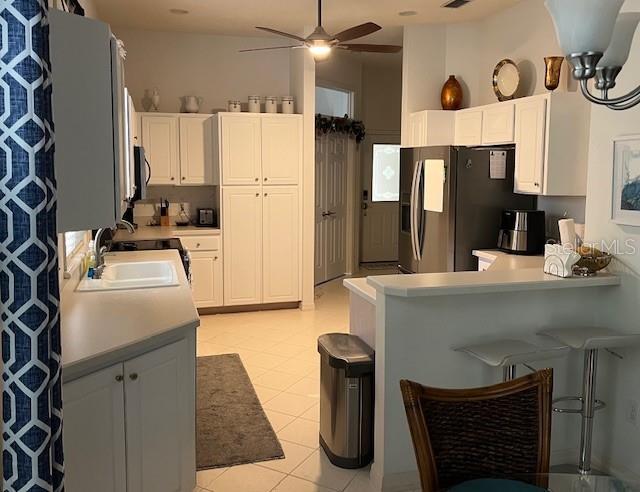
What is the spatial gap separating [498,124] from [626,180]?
2100mm

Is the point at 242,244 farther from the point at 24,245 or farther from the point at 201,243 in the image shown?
the point at 24,245

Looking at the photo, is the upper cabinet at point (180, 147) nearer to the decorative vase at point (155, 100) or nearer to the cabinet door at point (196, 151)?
the cabinet door at point (196, 151)

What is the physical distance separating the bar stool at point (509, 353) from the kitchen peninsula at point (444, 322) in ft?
0.48

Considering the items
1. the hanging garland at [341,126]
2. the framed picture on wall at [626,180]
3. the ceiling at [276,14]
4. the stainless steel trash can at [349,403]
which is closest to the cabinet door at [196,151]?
the ceiling at [276,14]

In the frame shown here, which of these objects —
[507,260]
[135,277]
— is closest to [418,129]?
[507,260]

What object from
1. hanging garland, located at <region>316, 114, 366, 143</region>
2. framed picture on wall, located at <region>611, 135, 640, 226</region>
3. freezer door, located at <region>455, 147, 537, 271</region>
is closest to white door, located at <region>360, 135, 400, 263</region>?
hanging garland, located at <region>316, 114, 366, 143</region>

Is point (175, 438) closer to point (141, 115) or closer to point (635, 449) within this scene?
point (635, 449)

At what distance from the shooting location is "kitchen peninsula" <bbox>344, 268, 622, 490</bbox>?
2955 millimetres

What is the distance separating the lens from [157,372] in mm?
Result: 2518

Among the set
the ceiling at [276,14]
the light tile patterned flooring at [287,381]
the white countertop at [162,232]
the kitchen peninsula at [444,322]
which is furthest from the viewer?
the white countertop at [162,232]

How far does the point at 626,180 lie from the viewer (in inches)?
116

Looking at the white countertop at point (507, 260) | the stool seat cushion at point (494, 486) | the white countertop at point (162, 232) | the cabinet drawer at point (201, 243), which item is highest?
the white countertop at point (162, 232)

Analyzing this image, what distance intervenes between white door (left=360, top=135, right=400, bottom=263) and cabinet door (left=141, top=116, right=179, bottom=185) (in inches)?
136

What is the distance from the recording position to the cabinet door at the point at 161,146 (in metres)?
6.27
